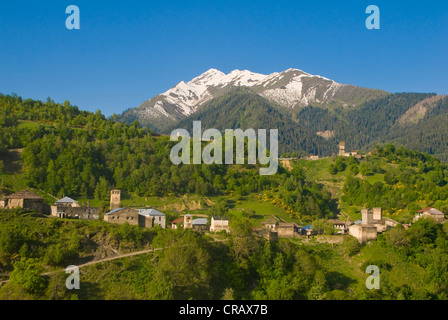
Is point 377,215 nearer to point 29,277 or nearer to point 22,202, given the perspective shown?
point 29,277

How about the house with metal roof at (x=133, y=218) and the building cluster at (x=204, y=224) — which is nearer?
the house with metal roof at (x=133, y=218)

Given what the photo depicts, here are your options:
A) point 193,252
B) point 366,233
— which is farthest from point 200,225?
point 366,233

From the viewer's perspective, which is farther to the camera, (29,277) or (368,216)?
(368,216)

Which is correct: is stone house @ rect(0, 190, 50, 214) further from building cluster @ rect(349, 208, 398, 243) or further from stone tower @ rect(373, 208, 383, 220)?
stone tower @ rect(373, 208, 383, 220)

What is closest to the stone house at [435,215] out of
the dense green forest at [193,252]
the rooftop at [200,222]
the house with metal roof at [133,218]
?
the dense green forest at [193,252]

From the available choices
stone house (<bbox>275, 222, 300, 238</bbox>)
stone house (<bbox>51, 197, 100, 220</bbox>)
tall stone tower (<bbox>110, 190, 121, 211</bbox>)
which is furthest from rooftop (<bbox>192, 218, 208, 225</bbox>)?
tall stone tower (<bbox>110, 190, 121, 211</bbox>)

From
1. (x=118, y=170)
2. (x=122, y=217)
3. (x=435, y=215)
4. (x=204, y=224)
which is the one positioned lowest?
(x=204, y=224)

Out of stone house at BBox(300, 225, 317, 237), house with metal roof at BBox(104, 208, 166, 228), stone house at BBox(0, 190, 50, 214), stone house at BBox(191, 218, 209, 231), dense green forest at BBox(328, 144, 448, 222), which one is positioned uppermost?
dense green forest at BBox(328, 144, 448, 222)

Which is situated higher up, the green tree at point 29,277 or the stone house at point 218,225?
the stone house at point 218,225

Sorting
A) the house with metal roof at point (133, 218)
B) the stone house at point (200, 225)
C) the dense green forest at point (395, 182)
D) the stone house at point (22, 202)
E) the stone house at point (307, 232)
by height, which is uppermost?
the dense green forest at point (395, 182)

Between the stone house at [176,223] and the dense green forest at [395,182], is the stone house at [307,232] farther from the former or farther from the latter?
the stone house at [176,223]

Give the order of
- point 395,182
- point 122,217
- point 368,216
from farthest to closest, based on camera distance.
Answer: point 395,182
point 368,216
point 122,217

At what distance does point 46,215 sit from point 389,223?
143ft
